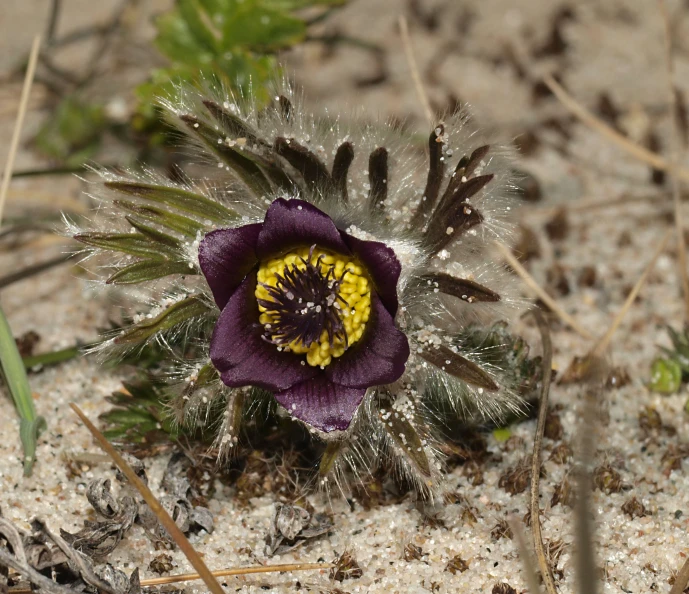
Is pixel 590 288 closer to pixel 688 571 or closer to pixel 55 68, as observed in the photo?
pixel 688 571

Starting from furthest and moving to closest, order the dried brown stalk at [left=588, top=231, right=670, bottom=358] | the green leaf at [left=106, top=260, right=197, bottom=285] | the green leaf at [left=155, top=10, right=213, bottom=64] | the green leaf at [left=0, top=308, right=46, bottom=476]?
the green leaf at [left=155, top=10, right=213, bottom=64], the dried brown stalk at [left=588, top=231, right=670, bottom=358], the green leaf at [left=0, top=308, right=46, bottom=476], the green leaf at [left=106, top=260, right=197, bottom=285]

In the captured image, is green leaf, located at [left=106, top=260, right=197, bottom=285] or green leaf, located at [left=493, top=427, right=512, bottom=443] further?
green leaf, located at [left=493, top=427, right=512, bottom=443]

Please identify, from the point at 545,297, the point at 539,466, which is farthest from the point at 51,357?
the point at 545,297

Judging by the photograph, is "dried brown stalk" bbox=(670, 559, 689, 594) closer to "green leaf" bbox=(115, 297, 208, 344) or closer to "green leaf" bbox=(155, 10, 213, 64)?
"green leaf" bbox=(115, 297, 208, 344)

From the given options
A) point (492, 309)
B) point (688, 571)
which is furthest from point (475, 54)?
point (688, 571)

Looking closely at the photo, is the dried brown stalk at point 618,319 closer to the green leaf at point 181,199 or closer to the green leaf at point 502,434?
the green leaf at point 502,434

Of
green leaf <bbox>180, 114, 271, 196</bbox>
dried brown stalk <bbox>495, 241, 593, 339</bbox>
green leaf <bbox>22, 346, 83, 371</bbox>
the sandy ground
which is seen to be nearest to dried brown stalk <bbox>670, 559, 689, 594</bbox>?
Answer: the sandy ground
